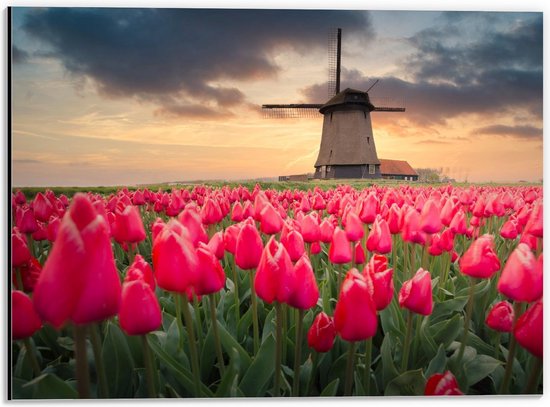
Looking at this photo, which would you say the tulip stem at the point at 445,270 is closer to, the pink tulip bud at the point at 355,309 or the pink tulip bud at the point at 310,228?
the pink tulip bud at the point at 310,228

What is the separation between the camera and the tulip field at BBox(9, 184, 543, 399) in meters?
1.00

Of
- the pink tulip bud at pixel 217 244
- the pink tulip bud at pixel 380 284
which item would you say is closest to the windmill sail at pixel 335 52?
the pink tulip bud at pixel 217 244

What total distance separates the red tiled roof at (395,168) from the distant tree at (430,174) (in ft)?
0.15

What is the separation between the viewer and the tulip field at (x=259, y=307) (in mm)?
1004

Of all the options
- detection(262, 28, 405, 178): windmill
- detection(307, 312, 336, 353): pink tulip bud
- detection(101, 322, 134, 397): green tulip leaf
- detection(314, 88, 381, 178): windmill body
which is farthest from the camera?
detection(314, 88, 381, 178): windmill body

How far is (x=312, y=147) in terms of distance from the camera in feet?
8.43

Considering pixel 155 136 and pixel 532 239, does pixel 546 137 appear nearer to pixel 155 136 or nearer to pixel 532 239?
pixel 532 239

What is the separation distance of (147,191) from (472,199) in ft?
5.78

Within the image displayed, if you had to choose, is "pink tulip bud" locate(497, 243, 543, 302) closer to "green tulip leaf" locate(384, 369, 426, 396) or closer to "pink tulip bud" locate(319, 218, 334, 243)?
"green tulip leaf" locate(384, 369, 426, 396)

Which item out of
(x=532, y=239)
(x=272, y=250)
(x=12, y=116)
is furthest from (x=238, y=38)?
(x=532, y=239)

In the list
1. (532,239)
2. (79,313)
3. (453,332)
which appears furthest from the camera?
(532,239)

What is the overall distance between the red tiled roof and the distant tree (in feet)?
0.15

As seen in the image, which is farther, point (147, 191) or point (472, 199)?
point (472, 199)

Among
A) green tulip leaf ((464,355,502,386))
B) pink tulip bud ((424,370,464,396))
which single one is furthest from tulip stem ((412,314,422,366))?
pink tulip bud ((424,370,464,396))
